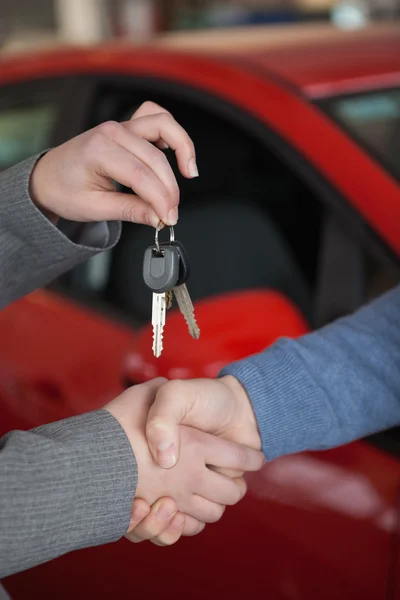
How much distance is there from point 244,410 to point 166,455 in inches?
6.6

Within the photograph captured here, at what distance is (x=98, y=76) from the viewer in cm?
187

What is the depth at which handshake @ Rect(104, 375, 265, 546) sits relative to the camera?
3.09 ft

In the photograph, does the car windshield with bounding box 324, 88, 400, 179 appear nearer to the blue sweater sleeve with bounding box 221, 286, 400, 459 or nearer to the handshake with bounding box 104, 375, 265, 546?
the blue sweater sleeve with bounding box 221, 286, 400, 459

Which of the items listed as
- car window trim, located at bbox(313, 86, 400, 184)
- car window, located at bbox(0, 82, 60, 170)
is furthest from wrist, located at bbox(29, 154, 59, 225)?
car window, located at bbox(0, 82, 60, 170)

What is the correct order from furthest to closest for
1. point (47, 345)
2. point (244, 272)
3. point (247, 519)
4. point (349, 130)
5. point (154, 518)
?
point (244, 272) → point (47, 345) → point (349, 130) → point (247, 519) → point (154, 518)

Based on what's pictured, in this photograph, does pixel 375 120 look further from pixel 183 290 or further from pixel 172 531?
pixel 172 531

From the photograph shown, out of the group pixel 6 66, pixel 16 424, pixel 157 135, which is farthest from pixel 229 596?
pixel 6 66

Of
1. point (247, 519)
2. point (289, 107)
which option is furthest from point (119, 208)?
point (289, 107)

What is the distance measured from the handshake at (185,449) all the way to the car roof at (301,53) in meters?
0.72

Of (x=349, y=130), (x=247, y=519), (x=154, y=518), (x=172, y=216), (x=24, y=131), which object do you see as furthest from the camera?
(x=24, y=131)

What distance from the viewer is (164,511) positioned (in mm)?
948

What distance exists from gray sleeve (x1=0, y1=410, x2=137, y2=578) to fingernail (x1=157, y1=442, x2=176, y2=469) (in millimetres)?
32

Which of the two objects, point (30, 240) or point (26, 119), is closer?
point (30, 240)

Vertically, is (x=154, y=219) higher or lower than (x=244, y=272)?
higher
